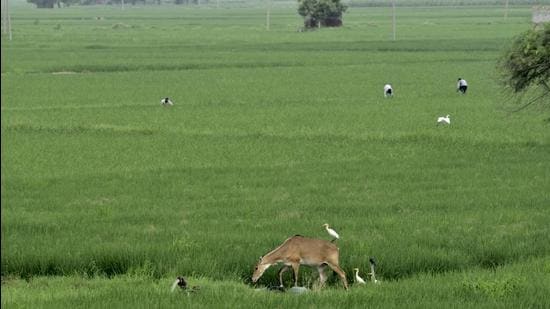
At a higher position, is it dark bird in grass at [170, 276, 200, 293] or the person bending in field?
dark bird in grass at [170, 276, 200, 293]

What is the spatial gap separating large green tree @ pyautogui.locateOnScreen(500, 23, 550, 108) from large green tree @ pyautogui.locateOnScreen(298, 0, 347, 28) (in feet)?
219

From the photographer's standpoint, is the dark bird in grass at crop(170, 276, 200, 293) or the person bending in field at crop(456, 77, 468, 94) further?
the person bending in field at crop(456, 77, 468, 94)

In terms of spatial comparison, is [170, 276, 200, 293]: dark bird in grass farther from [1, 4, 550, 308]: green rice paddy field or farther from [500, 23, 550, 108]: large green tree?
[500, 23, 550, 108]: large green tree

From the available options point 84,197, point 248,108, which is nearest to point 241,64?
point 248,108

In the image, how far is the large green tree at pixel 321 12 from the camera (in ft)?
275

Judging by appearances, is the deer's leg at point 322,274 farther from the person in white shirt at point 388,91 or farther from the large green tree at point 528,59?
the person in white shirt at point 388,91

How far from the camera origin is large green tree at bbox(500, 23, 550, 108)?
16422mm

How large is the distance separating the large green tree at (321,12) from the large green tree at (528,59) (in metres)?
66.9

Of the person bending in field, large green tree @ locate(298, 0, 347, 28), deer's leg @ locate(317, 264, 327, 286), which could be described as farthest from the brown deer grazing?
large green tree @ locate(298, 0, 347, 28)

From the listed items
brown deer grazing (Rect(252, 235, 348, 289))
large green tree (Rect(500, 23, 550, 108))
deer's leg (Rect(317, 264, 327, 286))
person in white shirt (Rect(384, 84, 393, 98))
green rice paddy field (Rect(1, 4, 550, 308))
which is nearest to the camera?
brown deer grazing (Rect(252, 235, 348, 289))

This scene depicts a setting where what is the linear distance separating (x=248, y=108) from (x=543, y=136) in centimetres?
930

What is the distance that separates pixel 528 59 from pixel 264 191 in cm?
582

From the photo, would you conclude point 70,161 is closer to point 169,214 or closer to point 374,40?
point 169,214

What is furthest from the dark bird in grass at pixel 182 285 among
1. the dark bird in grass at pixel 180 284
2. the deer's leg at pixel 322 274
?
the deer's leg at pixel 322 274
